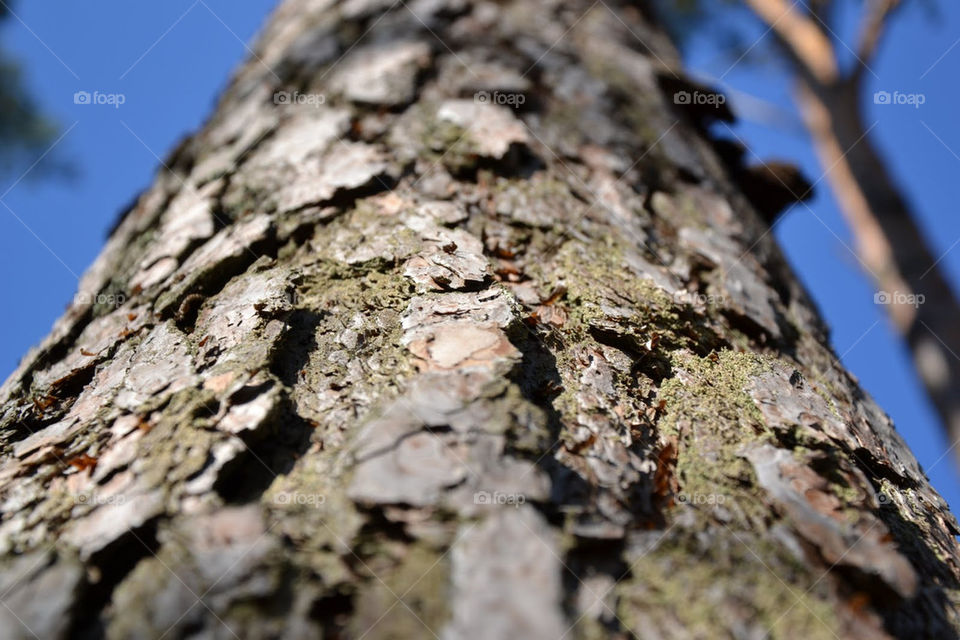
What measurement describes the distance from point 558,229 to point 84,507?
1292mm

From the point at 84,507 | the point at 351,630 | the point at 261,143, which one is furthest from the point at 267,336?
the point at 261,143

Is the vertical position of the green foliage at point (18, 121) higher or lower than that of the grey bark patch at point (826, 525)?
higher

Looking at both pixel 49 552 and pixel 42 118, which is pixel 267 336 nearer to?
pixel 49 552
